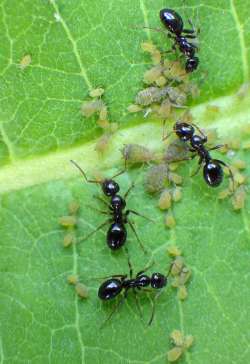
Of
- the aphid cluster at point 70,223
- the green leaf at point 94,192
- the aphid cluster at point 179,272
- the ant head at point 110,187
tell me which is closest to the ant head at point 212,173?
the green leaf at point 94,192

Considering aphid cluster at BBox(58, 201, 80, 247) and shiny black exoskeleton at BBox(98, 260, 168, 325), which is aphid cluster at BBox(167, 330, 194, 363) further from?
aphid cluster at BBox(58, 201, 80, 247)

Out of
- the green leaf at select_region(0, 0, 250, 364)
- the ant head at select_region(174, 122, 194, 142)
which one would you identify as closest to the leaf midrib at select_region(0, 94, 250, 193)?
the green leaf at select_region(0, 0, 250, 364)

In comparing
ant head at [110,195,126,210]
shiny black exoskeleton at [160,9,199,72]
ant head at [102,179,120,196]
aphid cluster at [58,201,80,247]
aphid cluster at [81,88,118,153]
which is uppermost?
shiny black exoskeleton at [160,9,199,72]

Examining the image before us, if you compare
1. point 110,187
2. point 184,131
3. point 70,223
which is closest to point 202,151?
point 184,131

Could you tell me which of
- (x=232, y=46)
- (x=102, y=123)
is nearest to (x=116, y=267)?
(x=102, y=123)

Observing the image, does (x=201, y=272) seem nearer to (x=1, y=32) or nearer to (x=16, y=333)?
(x=16, y=333)

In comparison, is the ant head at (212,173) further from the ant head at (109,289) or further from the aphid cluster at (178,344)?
the aphid cluster at (178,344)

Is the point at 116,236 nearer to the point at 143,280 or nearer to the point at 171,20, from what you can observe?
the point at 143,280
